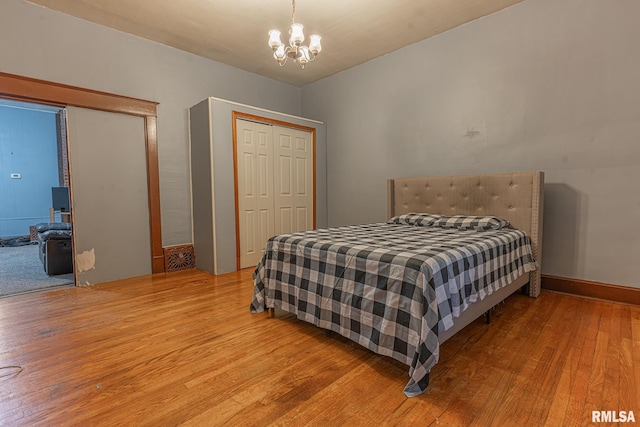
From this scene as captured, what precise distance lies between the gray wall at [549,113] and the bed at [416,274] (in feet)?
1.11

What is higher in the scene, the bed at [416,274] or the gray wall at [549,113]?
the gray wall at [549,113]

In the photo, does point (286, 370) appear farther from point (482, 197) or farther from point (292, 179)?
point (292, 179)

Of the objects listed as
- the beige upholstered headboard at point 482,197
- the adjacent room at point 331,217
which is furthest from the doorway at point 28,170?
the beige upholstered headboard at point 482,197

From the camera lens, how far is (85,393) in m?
1.45

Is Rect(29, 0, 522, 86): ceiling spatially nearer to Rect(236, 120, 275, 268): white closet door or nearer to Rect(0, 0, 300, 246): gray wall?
Rect(0, 0, 300, 246): gray wall

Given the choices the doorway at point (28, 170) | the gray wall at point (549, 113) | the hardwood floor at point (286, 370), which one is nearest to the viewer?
the hardwood floor at point (286, 370)

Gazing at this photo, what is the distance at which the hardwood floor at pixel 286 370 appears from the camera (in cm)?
130

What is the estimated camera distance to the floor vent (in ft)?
12.3

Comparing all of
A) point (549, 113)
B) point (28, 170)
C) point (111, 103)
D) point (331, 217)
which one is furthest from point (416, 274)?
point (28, 170)

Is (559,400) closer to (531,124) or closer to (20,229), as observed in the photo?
(531,124)

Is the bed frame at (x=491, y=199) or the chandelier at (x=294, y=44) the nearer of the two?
the chandelier at (x=294, y=44)

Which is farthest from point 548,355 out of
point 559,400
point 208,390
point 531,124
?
point 531,124

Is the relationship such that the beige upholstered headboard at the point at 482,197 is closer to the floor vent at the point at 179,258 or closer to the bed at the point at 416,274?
the bed at the point at 416,274

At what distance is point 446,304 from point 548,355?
0.82 meters
